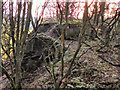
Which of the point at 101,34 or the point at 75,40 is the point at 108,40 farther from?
the point at 75,40

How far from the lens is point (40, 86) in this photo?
4164 millimetres

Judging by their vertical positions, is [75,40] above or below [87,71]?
above

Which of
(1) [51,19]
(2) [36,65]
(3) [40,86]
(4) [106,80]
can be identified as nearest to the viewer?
(4) [106,80]

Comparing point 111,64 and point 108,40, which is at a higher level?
point 108,40

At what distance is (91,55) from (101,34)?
2.43 meters

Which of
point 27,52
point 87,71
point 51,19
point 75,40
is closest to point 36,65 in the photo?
A: point 27,52

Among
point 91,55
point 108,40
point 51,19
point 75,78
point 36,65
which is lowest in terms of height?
point 36,65

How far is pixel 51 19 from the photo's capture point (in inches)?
398

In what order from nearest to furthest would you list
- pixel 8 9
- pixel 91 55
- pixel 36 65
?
pixel 8 9 → pixel 91 55 → pixel 36 65

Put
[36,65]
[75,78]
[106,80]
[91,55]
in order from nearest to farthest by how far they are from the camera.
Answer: [106,80] < [75,78] < [91,55] < [36,65]

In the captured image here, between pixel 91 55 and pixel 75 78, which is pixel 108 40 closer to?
pixel 91 55

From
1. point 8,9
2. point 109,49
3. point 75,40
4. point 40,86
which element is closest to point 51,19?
point 75,40

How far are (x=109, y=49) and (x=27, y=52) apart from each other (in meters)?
4.66

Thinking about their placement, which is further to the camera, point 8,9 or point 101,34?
point 101,34
